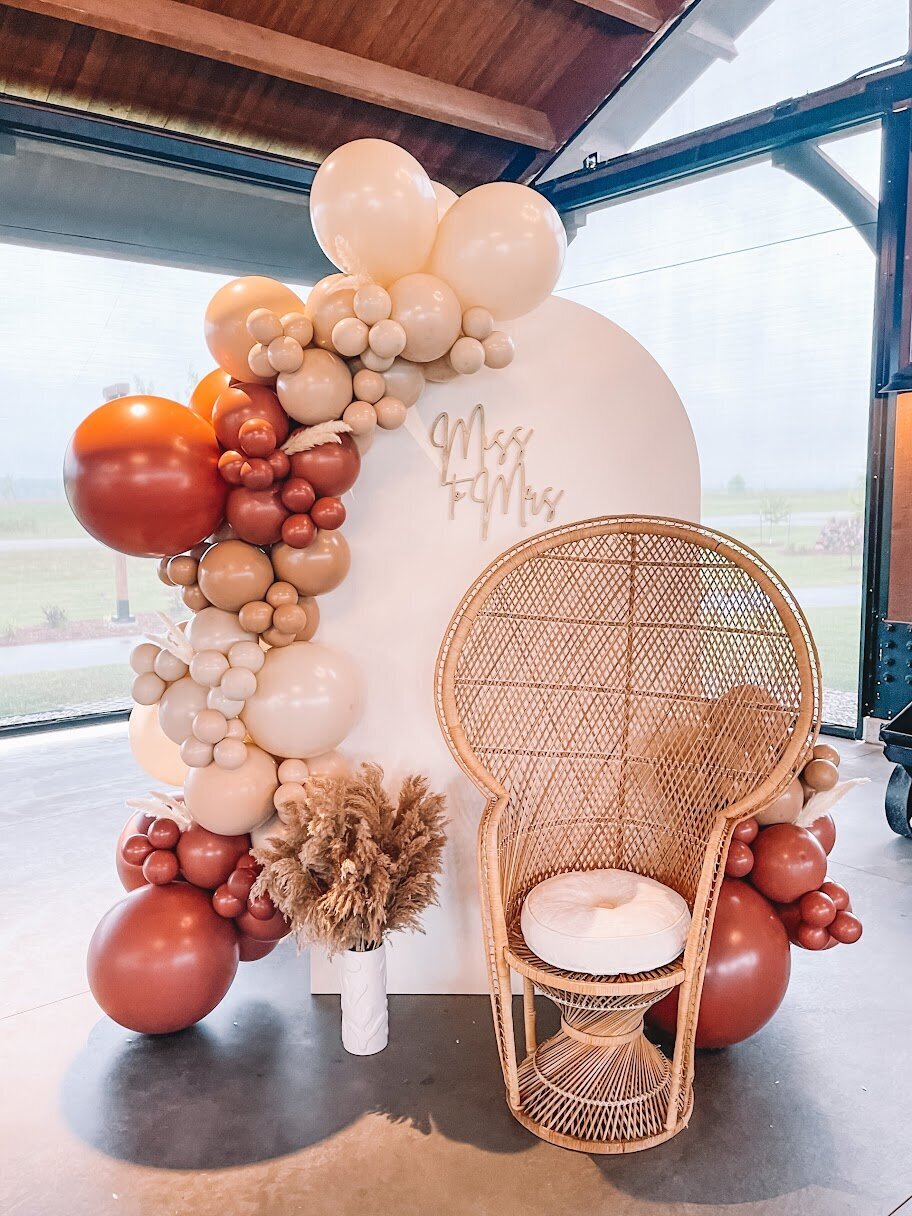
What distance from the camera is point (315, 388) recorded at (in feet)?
6.75

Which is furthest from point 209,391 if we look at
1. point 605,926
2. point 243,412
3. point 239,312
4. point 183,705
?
point 605,926

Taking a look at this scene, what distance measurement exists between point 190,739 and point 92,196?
3.52 meters

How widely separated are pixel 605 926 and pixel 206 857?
94 cm

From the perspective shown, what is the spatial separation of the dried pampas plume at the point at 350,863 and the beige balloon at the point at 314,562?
45cm

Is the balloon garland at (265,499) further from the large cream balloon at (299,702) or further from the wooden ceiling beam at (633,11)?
the wooden ceiling beam at (633,11)

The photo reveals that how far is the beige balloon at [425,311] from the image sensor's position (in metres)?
2.07

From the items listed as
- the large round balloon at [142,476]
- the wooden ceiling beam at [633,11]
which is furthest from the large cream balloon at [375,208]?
the wooden ceiling beam at [633,11]

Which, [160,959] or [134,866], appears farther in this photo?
[134,866]

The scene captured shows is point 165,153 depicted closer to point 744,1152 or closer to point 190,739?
point 190,739

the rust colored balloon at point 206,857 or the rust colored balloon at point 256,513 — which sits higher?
the rust colored balloon at point 256,513

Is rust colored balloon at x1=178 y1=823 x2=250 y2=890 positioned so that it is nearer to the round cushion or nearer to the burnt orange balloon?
the round cushion

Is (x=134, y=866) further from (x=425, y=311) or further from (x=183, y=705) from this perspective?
(x=425, y=311)

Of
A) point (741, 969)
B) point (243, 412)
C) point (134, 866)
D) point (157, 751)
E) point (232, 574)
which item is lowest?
point (741, 969)

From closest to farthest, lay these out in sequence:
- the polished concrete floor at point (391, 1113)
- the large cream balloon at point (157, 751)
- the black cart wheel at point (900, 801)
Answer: the polished concrete floor at point (391, 1113), the large cream balloon at point (157, 751), the black cart wheel at point (900, 801)
